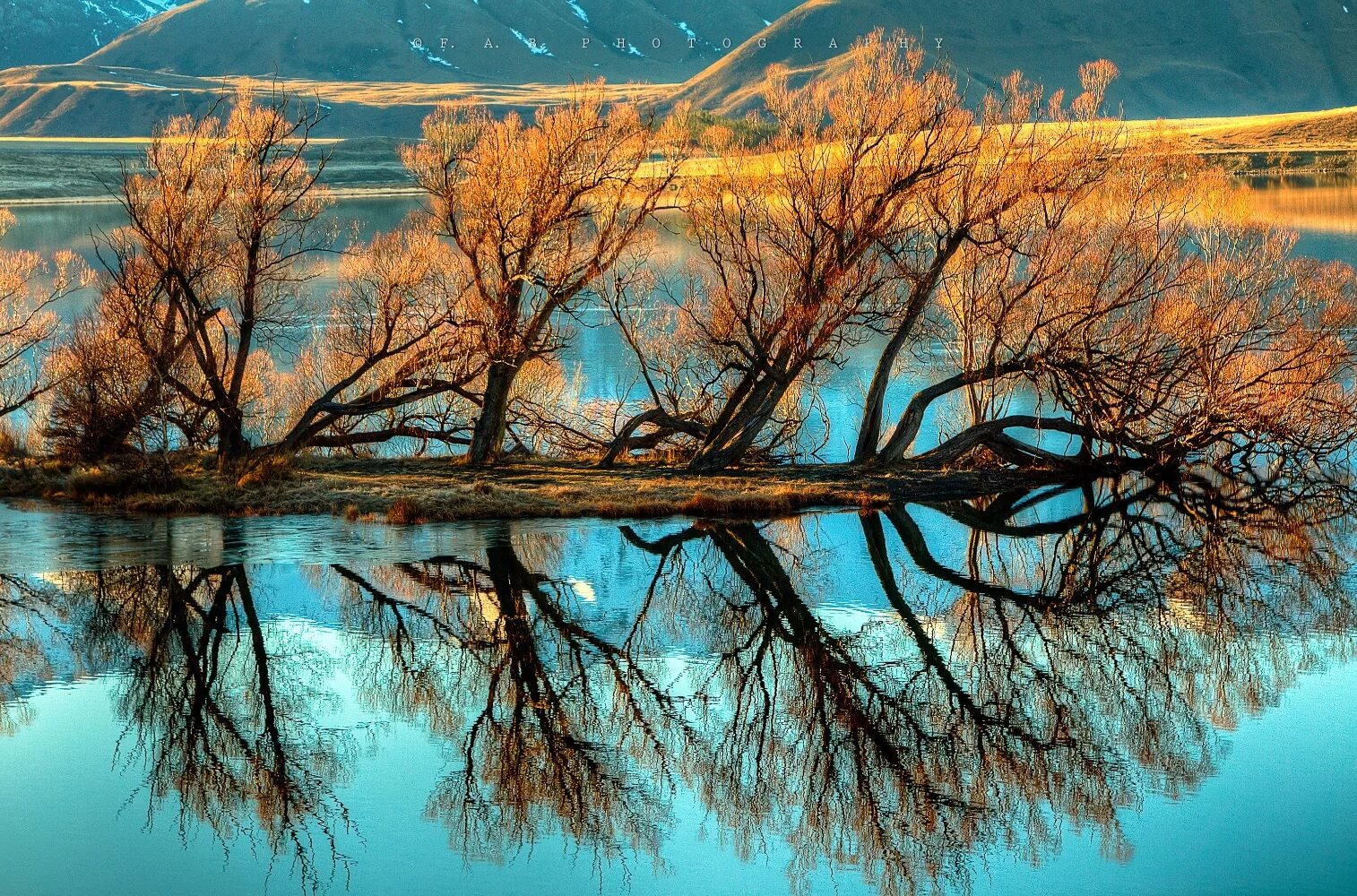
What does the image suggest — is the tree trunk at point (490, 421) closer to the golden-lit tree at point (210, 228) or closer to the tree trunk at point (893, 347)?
the golden-lit tree at point (210, 228)

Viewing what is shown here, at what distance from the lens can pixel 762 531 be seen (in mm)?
20438

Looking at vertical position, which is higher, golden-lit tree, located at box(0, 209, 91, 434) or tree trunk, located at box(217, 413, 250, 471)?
golden-lit tree, located at box(0, 209, 91, 434)

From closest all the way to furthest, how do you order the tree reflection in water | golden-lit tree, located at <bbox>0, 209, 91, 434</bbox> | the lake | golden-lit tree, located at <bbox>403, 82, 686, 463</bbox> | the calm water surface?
the lake
the tree reflection in water
golden-lit tree, located at <bbox>403, 82, 686, 463</bbox>
golden-lit tree, located at <bbox>0, 209, 91, 434</bbox>
the calm water surface

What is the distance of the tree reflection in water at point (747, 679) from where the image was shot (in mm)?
11656

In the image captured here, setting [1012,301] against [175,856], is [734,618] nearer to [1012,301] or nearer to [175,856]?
[175,856]

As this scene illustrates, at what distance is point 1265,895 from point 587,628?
821 cm

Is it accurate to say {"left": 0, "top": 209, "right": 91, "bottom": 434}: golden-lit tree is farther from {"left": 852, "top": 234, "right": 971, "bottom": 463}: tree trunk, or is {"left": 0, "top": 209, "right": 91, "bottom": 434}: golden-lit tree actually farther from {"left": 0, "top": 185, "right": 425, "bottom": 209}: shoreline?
{"left": 0, "top": 185, "right": 425, "bottom": 209}: shoreline

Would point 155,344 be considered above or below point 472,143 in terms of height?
below

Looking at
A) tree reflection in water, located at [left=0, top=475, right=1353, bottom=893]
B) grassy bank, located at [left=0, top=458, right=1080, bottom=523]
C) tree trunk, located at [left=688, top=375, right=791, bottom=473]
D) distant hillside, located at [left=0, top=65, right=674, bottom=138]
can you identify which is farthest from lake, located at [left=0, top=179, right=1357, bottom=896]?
distant hillside, located at [left=0, top=65, right=674, bottom=138]

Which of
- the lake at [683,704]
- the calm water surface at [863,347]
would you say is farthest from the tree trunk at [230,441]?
the calm water surface at [863,347]

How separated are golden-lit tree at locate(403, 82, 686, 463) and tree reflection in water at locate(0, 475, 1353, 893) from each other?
462cm

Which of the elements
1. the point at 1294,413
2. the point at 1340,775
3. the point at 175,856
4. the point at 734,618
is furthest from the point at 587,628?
the point at 1294,413

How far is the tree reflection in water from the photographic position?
1166 centimetres

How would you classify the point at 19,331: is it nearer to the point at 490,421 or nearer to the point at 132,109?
the point at 490,421
